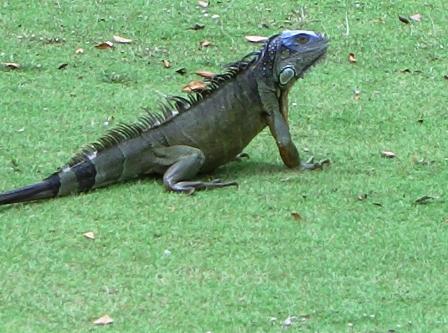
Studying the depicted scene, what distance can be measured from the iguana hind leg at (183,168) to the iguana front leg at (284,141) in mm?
490

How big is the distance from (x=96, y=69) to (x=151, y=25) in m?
1.14

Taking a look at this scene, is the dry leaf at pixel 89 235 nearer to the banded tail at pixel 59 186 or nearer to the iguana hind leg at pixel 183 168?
the banded tail at pixel 59 186

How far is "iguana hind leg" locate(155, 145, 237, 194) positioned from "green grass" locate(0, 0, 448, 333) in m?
0.08

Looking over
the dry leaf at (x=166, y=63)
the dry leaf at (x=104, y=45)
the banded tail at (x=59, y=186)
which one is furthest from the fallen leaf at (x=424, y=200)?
the dry leaf at (x=104, y=45)

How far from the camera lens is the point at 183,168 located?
26.0 ft

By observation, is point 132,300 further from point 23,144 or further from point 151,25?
point 151,25

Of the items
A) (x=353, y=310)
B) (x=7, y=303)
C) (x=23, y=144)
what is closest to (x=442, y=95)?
(x=23, y=144)

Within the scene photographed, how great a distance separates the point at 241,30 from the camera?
11148mm

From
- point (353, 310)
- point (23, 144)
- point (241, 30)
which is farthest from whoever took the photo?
point (241, 30)

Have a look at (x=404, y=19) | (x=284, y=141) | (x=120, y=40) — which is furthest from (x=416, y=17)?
(x=284, y=141)

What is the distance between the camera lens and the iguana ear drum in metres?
8.25

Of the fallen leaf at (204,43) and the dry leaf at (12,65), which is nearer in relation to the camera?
the dry leaf at (12,65)

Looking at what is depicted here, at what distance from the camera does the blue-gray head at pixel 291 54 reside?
8.25m

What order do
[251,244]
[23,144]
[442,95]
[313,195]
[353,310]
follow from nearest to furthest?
[353,310] < [251,244] < [313,195] < [23,144] < [442,95]
